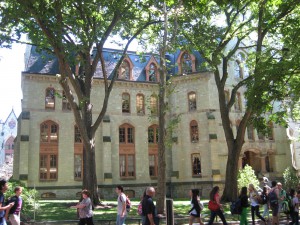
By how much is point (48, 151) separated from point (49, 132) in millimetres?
1681

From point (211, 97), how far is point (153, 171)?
897 centimetres

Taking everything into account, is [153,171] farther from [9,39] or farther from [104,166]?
[9,39]

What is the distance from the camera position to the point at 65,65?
17172 mm

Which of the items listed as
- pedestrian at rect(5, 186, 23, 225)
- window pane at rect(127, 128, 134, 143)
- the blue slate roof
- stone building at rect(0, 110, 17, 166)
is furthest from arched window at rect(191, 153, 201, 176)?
stone building at rect(0, 110, 17, 166)

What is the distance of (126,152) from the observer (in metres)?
32.4

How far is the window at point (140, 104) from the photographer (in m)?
33.8

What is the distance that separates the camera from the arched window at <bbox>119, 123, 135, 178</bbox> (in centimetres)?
3212

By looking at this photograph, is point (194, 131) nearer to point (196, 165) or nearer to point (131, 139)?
point (196, 165)

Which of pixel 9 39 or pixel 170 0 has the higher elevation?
pixel 9 39

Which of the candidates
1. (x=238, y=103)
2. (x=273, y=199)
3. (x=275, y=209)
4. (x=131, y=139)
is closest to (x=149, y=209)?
(x=273, y=199)

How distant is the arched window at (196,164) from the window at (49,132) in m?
12.7

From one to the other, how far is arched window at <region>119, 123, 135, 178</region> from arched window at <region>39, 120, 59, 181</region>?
19.4 feet

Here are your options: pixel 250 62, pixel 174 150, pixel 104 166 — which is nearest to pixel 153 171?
pixel 174 150

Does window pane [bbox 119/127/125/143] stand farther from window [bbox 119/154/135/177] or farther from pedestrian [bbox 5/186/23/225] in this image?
pedestrian [bbox 5/186/23/225]
